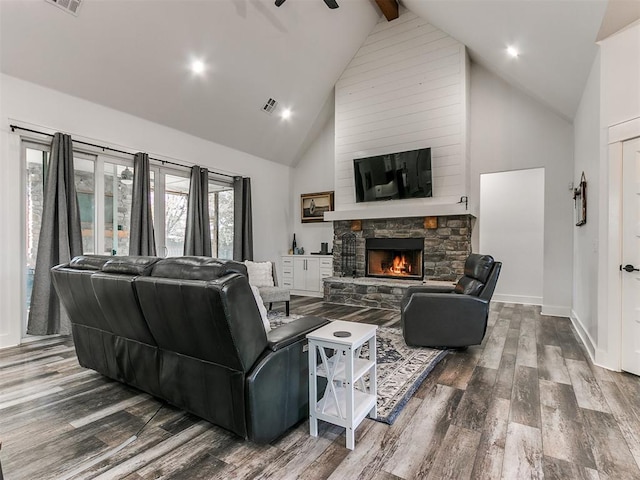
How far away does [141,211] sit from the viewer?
4688mm

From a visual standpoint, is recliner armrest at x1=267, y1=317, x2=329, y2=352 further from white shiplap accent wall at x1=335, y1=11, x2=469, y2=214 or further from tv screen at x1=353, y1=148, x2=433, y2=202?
tv screen at x1=353, y1=148, x2=433, y2=202

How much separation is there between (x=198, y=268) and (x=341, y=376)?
1.02m

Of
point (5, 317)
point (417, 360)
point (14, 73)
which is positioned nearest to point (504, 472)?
point (417, 360)

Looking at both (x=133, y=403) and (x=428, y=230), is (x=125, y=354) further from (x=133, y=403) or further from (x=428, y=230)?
(x=428, y=230)

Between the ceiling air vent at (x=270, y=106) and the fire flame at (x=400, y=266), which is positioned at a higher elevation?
the ceiling air vent at (x=270, y=106)

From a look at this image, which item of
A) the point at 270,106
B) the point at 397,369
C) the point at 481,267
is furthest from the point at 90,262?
the point at 270,106

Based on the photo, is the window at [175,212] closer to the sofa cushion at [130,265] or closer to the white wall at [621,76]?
the sofa cushion at [130,265]

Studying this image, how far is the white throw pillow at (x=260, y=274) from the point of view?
5.26m

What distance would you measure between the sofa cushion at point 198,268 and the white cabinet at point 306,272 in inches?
189

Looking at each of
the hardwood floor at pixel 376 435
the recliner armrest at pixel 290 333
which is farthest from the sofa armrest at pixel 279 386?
Answer: the hardwood floor at pixel 376 435

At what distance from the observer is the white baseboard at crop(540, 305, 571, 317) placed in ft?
16.3

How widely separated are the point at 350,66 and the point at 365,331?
19.3 feet

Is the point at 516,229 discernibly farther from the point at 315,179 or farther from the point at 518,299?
the point at 315,179

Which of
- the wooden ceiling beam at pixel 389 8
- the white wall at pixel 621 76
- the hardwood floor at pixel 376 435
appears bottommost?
the hardwood floor at pixel 376 435
